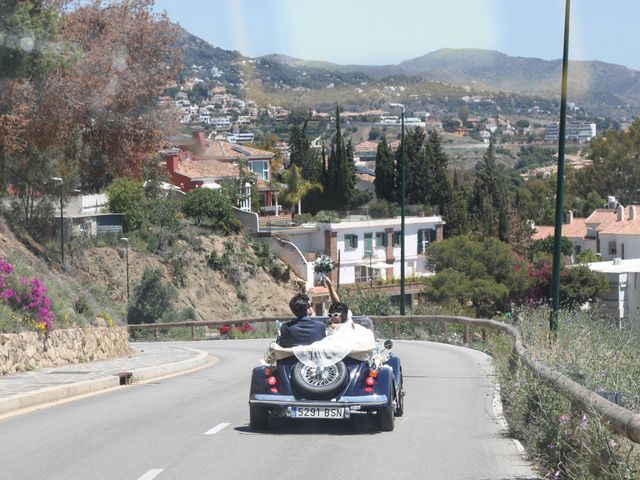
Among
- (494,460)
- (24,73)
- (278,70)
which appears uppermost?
(278,70)

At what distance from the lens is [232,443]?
12.8 metres

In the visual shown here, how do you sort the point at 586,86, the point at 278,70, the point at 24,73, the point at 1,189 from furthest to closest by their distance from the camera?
the point at 278,70, the point at 586,86, the point at 1,189, the point at 24,73

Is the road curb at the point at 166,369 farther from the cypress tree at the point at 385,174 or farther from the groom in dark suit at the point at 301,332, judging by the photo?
the cypress tree at the point at 385,174

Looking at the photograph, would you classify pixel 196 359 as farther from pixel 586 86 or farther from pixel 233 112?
pixel 233 112

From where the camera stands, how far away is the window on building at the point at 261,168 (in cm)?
11031

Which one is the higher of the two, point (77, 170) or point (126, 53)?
point (126, 53)

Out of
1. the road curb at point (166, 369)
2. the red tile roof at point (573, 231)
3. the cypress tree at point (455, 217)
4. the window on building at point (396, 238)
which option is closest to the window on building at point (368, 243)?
the window on building at point (396, 238)

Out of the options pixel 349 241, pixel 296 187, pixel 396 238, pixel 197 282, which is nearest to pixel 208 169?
pixel 296 187

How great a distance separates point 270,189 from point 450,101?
102 meters

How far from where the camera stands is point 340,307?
48.3 ft

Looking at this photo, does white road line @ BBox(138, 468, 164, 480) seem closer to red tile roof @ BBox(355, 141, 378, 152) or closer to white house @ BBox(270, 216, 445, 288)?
white house @ BBox(270, 216, 445, 288)

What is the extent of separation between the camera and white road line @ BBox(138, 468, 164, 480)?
10.5 metres

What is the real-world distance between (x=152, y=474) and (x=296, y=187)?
92865 mm

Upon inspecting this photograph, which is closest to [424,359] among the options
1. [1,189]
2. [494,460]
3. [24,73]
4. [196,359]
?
[196,359]
